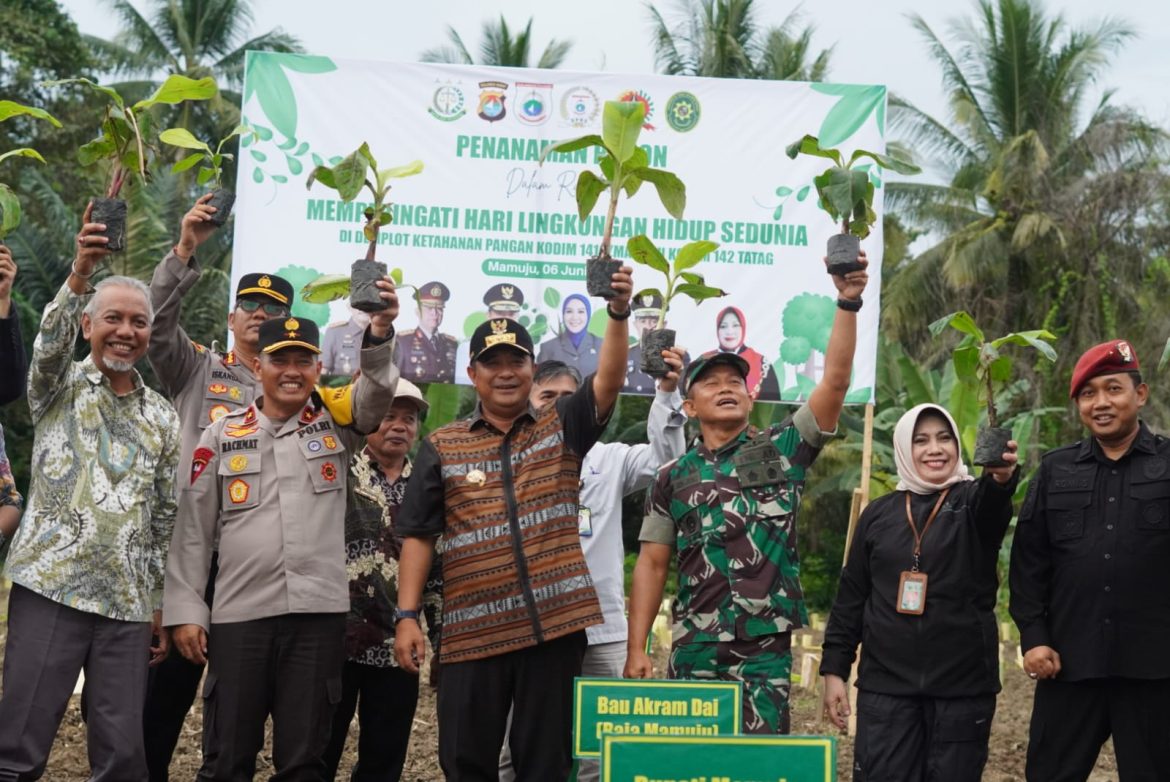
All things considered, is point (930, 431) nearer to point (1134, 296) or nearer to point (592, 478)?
point (592, 478)

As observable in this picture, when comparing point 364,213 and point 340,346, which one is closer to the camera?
point 364,213

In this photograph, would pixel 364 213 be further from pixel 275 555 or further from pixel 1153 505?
pixel 1153 505

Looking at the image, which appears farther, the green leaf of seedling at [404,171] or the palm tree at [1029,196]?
the palm tree at [1029,196]

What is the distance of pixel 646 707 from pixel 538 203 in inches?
144

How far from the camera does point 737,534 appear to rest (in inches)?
169

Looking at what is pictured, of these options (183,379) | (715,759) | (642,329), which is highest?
(642,329)

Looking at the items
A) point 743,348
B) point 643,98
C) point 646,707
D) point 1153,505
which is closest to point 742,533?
point 646,707

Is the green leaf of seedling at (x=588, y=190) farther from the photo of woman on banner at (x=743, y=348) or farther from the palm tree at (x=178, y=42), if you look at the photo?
the palm tree at (x=178, y=42)

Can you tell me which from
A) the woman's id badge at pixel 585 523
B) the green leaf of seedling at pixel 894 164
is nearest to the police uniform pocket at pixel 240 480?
the woman's id badge at pixel 585 523

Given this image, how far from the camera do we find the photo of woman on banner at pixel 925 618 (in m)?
4.29

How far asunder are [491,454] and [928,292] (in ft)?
63.6

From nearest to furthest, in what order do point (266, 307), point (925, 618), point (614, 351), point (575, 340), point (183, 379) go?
point (614, 351) → point (925, 618) → point (183, 379) → point (266, 307) → point (575, 340)

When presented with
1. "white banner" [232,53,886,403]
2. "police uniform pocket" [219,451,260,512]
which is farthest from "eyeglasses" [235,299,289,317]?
"white banner" [232,53,886,403]

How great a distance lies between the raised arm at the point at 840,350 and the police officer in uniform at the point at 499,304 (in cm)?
273
